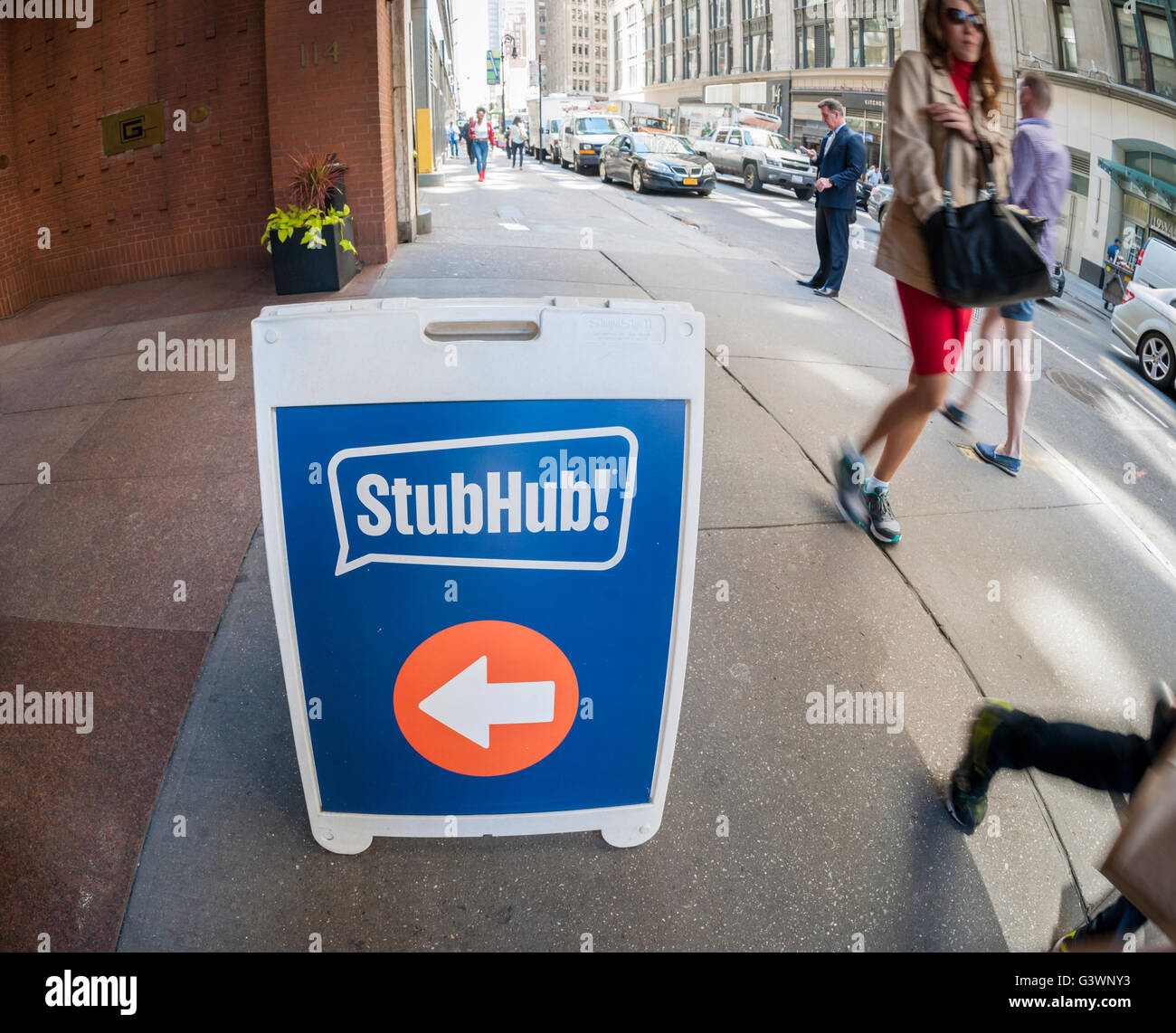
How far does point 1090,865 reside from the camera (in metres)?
2.49

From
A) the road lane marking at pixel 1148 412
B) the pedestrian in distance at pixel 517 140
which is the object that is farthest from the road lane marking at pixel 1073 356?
the pedestrian in distance at pixel 517 140

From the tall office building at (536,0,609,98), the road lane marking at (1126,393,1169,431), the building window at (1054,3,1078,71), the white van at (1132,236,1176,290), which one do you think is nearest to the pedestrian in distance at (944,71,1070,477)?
the road lane marking at (1126,393,1169,431)

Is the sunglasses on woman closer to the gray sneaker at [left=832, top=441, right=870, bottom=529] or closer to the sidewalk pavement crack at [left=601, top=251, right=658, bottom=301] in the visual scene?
the gray sneaker at [left=832, top=441, right=870, bottom=529]

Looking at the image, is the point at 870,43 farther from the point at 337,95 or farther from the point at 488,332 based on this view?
the point at 488,332

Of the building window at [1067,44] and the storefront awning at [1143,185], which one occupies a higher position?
the building window at [1067,44]

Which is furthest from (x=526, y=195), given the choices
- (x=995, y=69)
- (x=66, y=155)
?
(x=995, y=69)

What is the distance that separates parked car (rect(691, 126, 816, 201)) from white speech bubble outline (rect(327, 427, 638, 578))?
2398 centimetres

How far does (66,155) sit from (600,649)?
1284cm

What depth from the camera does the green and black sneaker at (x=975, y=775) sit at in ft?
7.55

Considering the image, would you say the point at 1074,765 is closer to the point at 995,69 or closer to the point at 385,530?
the point at 385,530

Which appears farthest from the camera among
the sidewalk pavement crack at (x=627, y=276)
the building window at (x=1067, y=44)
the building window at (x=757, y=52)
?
the building window at (x=757, y=52)

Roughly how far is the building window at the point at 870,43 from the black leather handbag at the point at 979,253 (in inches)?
1867

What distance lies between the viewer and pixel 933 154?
3.43 metres

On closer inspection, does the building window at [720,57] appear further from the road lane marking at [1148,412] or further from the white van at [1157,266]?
the road lane marking at [1148,412]
